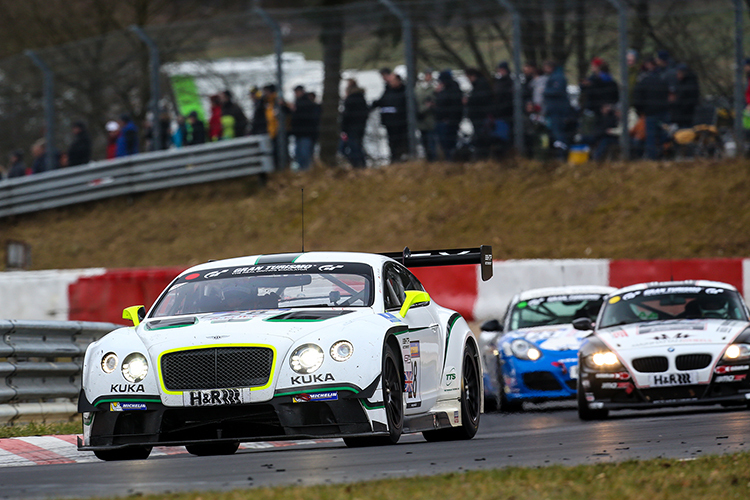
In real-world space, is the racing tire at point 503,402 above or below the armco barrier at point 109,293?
below

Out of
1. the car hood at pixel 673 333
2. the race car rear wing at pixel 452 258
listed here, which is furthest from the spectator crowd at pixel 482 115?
the race car rear wing at pixel 452 258

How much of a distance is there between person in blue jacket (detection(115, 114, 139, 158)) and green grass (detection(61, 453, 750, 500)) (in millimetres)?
19925

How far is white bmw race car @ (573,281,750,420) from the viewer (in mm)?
11805

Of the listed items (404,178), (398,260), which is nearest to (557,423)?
(398,260)

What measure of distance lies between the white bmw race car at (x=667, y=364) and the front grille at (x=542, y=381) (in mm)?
1326

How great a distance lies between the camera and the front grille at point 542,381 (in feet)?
46.1

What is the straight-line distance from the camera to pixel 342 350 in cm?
812

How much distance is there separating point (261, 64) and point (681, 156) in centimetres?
758

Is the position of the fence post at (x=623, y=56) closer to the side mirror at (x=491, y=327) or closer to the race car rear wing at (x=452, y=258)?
the side mirror at (x=491, y=327)

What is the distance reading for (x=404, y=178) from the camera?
977 inches

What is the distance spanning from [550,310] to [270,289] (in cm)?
678

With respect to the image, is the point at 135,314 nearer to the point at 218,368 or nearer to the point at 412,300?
the point at 218,368

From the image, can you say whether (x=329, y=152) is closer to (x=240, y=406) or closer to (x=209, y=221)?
(x=209, y=221)

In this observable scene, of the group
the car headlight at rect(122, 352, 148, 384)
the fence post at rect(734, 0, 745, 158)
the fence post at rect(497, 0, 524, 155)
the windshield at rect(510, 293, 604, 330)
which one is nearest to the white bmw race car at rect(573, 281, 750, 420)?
the windshield at rect(510, 293, 604, 330)
